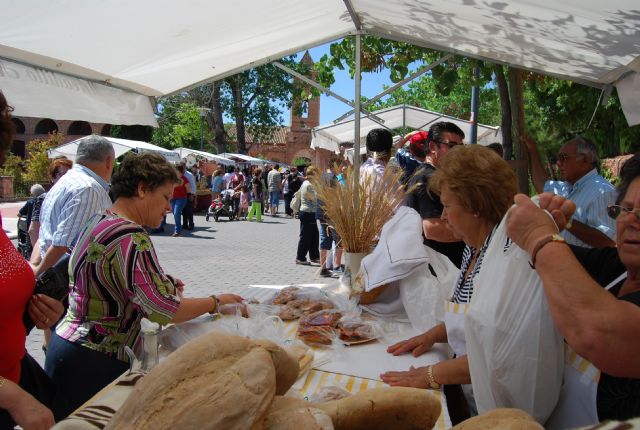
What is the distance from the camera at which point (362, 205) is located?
2.72 meters

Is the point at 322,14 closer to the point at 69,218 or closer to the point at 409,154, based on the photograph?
the point at 409,154

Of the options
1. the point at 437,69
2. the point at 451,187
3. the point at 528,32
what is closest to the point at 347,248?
the point at 451,187

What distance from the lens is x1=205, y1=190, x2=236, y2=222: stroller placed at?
1655 centimetres

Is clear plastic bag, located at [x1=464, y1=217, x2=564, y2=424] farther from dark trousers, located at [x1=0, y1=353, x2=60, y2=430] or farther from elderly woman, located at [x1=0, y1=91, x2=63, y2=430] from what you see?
dark trousers, located at [x1=0, y1=353, x2=60, y2=430]

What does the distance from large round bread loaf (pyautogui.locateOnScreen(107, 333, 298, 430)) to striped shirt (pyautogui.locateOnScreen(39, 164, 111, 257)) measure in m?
3.24

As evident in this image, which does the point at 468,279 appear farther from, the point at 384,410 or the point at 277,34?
the point at 277,34

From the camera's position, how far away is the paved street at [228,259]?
22.9 feet

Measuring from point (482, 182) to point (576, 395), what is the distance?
75cm

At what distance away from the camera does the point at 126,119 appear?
12.8ft

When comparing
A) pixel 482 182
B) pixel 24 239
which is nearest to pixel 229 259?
pixel 24 239

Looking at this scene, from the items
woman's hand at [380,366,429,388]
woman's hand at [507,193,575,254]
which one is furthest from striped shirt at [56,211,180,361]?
woman's hand at [507,193,575,254]

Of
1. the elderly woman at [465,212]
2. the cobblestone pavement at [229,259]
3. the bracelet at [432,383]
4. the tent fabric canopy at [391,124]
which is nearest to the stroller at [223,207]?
the cobblestone pavement at [229,259]

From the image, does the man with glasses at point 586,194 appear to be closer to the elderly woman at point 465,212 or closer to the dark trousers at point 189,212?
the elderly woman at point 465,212

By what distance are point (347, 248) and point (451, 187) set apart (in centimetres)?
118
